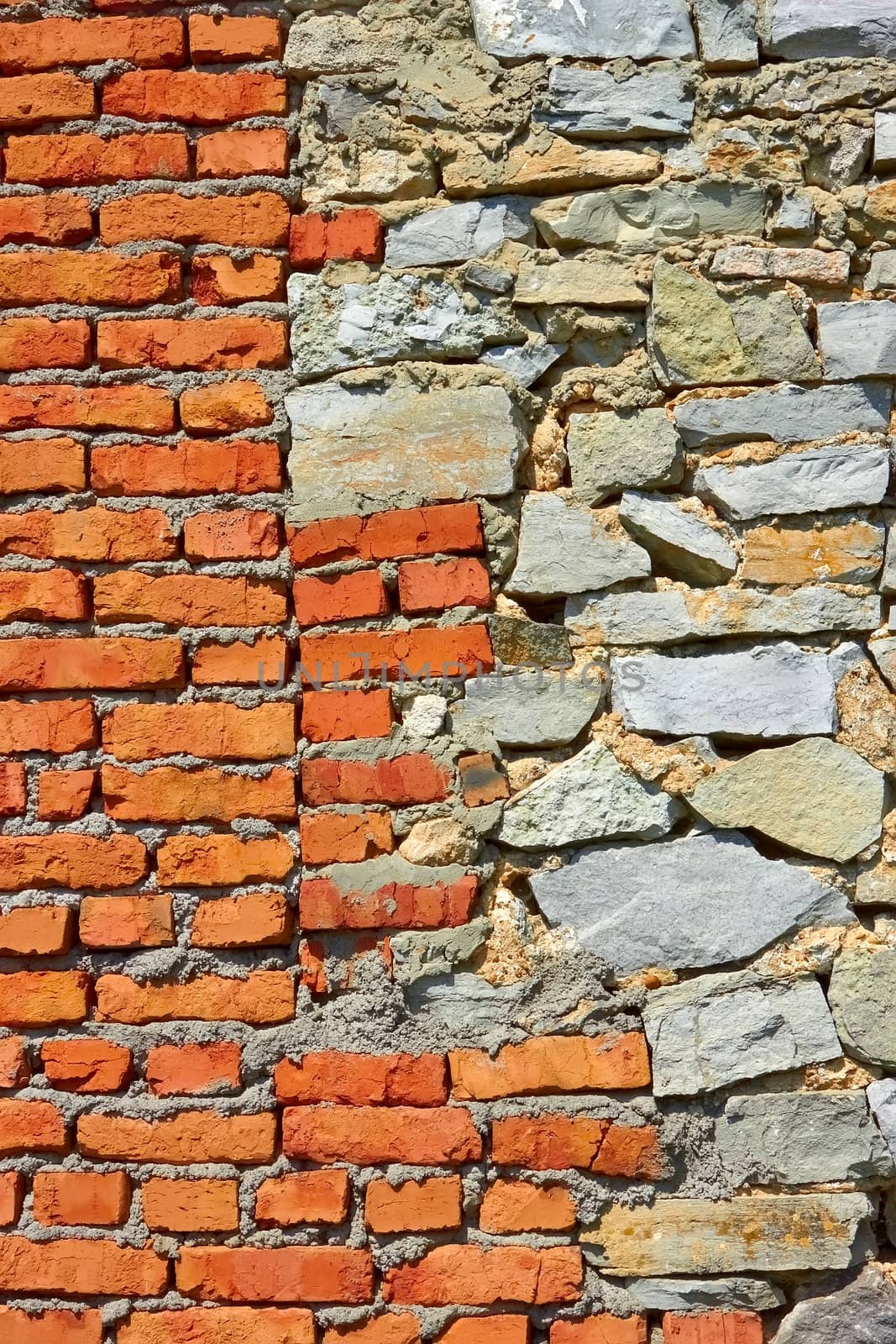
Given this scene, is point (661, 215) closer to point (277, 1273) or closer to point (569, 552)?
point (569, 552)

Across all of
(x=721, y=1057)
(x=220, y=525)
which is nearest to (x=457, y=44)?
(x=220, y=525)

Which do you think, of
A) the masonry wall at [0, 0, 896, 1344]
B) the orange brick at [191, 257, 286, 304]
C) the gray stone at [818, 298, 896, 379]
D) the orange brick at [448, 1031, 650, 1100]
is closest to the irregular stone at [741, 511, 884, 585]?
the masonry wall at [0, 0, 896, 1344]

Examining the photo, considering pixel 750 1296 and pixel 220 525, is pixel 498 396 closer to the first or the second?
pixel 220 525

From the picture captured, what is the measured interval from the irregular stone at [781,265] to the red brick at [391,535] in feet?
1.90

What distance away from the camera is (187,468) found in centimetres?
176

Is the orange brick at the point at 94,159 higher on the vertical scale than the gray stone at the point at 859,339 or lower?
higher

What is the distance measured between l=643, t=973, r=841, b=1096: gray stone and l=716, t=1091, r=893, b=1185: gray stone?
0.05 meters

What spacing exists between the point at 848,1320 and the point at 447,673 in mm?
1107

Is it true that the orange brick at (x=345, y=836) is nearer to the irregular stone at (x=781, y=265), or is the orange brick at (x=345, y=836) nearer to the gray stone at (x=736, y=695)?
the gray stone at (x=736, y=695)

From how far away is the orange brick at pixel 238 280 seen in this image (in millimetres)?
1776

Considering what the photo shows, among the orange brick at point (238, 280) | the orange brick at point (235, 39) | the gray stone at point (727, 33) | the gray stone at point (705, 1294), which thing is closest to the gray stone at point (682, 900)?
the gray stone at point (705, 1294)

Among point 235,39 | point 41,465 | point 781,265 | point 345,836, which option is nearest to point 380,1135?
point 345,836

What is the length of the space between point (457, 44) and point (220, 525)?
89 cm

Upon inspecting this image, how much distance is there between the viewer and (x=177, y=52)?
5.93 ft
